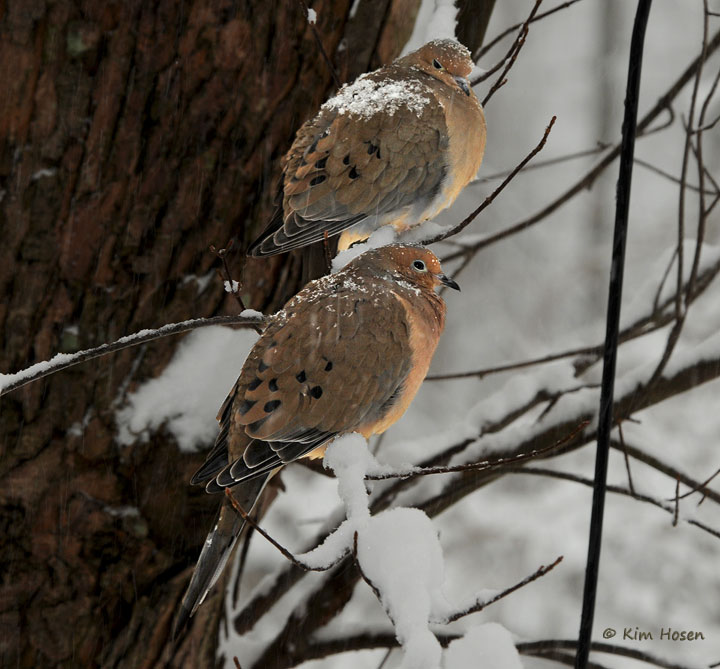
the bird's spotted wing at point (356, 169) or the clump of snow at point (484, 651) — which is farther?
the bird's spotted wing at point (356, 169)

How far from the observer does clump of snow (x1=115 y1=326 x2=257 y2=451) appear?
8.27ft

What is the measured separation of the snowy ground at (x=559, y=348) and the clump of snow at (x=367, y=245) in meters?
4.66

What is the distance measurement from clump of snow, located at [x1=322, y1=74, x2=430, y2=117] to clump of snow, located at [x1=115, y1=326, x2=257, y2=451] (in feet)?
2.54

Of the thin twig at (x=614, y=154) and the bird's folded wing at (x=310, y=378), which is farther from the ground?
the thin twig at (x=614, y=154)

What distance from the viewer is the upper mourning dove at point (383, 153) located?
2277 mm

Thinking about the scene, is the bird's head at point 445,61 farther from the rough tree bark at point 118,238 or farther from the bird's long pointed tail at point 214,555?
the bird's long pointed tail at point 214,555

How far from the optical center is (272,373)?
174 centimetres

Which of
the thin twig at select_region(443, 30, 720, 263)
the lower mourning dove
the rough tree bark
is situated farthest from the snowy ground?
the lower mourning dove

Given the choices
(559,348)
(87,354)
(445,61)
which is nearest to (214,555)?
(87,354)

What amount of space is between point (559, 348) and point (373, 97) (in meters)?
5.12

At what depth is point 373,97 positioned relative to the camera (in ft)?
7.55

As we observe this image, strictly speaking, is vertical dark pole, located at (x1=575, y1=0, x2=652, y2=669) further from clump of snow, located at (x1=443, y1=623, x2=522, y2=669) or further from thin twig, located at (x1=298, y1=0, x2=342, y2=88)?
thin twig, located at (x1=298, y1=0, x2=342, y2=88)

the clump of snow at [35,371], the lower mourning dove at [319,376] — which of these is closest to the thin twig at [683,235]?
the lower mourning dove at [319,376]

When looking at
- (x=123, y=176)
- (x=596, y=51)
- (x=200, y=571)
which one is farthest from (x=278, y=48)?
(x=596, y=51)
